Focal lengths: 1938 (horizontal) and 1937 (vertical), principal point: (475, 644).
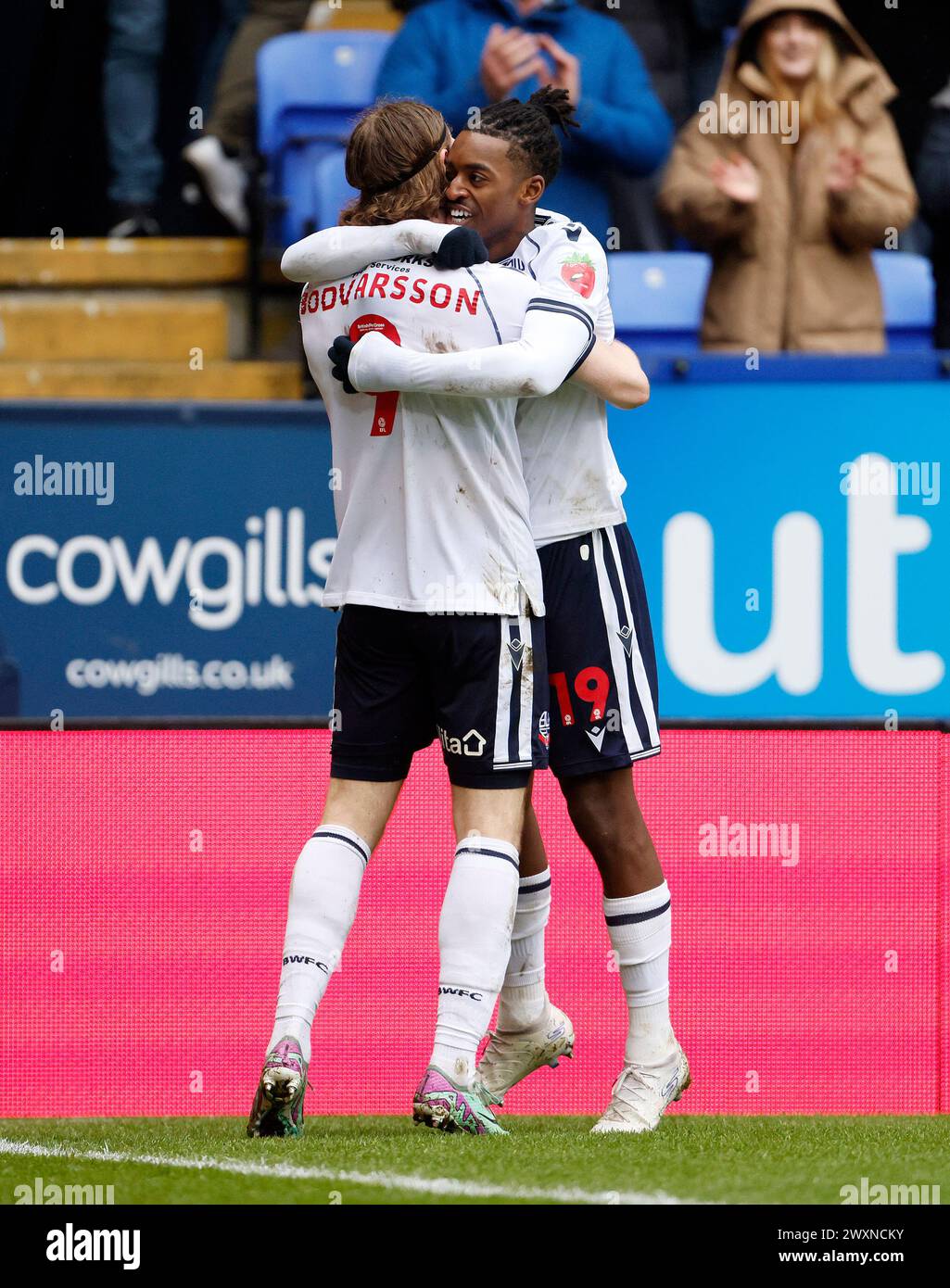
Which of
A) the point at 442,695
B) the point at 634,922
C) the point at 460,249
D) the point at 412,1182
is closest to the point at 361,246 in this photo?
the point at 460,249

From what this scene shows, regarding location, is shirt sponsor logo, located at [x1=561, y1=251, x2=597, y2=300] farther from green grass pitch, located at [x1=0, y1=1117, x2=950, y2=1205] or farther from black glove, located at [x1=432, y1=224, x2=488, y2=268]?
green grass pitch, located at [x1=0, y1=1117, x2=950, y2=1205]

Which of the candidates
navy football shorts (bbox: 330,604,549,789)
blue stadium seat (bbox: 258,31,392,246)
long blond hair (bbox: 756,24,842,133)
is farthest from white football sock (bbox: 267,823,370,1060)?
long blond hair (bbox: 756,24,842,133)

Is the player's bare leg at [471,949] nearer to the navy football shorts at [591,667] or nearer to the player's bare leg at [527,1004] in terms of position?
the navy football shorts at [591,667]

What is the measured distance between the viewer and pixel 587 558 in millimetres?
3377

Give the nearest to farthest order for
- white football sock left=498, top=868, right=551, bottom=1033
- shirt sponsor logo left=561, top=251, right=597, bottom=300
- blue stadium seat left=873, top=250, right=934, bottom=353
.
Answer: shirt sponsor logo left=561, top=251, right=597, bottom=300 < white football sock left=498, top=868, right=551, bottom=1033 < blue stadium seat left=873, top=250, right=934, bottom=353

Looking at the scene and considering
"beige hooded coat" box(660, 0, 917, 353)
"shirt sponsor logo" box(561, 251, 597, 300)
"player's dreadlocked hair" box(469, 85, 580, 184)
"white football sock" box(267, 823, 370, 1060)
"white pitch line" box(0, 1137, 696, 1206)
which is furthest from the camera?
"beige hooded coat" box(660, 0, 917, 353)

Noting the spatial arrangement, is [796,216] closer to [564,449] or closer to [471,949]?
[564,449]

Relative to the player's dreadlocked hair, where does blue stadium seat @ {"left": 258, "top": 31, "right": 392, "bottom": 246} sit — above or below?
above

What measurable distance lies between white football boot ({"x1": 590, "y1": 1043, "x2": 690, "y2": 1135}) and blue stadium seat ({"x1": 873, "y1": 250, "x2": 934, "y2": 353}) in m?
4.06

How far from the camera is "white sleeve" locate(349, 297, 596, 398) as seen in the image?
9.80 ft

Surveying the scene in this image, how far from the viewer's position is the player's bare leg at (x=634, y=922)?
3.35 m

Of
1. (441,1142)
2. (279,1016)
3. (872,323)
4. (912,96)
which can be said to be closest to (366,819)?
(279,1016)

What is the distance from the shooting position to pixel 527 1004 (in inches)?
141

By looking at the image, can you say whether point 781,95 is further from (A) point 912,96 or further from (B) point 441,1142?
(B) point 441,1142
